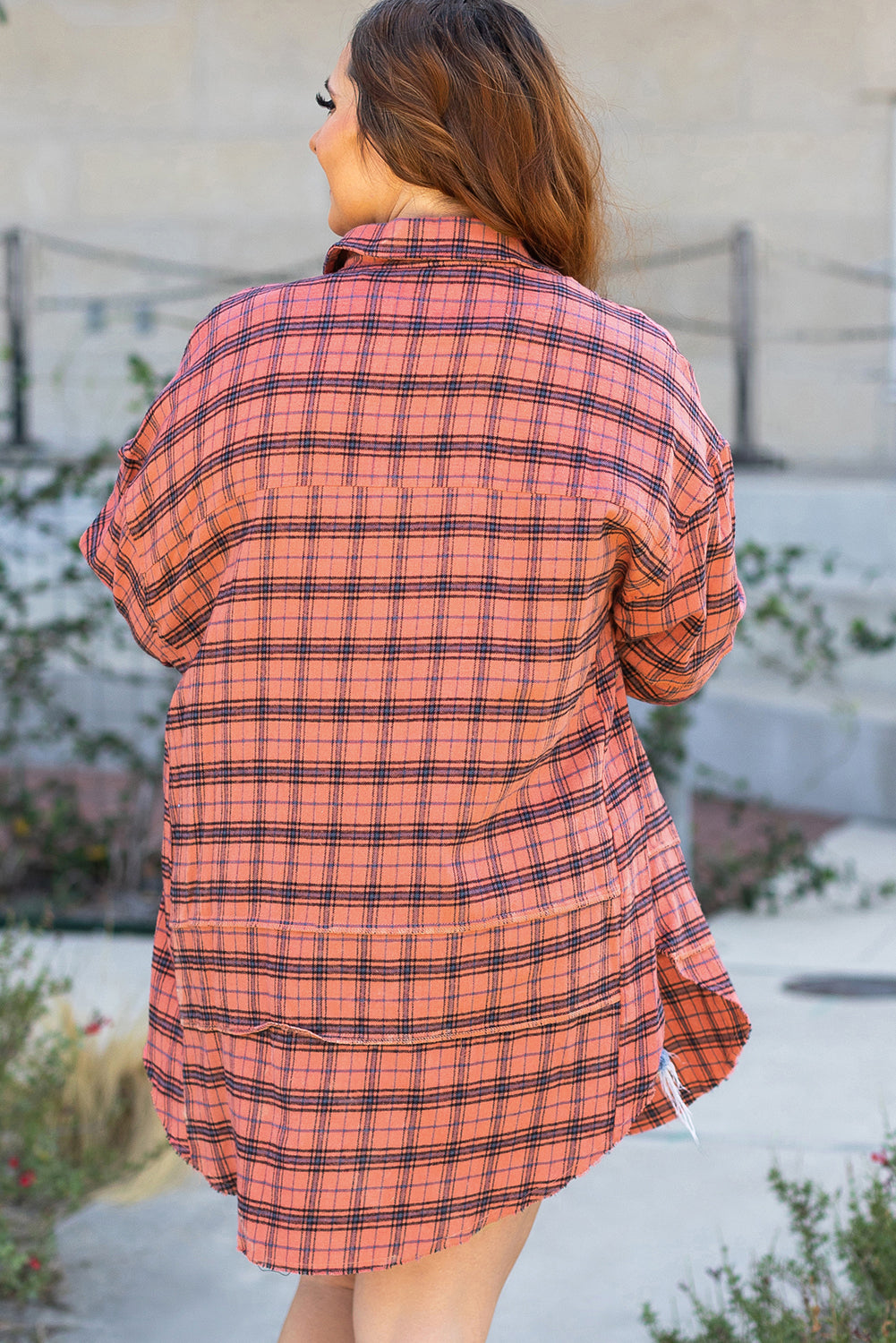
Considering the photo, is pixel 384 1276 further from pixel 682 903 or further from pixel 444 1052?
pixel 682 903

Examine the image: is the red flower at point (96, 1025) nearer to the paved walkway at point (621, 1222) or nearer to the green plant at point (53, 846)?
the paved walkway at point (621, 1222)

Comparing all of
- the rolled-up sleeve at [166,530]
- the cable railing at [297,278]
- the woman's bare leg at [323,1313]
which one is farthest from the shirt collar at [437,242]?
the cable railing at [297,278]

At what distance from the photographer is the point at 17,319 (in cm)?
895

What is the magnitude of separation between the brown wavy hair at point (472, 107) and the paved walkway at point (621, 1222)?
1.62 metres

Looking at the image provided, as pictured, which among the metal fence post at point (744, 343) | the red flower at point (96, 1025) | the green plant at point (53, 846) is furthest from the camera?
the metal fence post at point (744, 343)

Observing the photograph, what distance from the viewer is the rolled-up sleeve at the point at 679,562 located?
4.62 feet

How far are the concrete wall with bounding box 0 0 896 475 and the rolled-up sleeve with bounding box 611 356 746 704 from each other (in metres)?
7.18

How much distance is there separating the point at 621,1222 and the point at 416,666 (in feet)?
5.95

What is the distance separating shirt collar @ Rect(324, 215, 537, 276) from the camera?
1416mm

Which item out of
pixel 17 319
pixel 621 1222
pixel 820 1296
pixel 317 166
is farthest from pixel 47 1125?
pixel 317 166

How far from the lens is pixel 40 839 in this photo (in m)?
5.33

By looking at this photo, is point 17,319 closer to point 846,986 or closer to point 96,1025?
point 846,986

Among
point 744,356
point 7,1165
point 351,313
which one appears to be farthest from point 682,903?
point 744,356

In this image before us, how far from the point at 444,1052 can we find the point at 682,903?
12.4 inches
